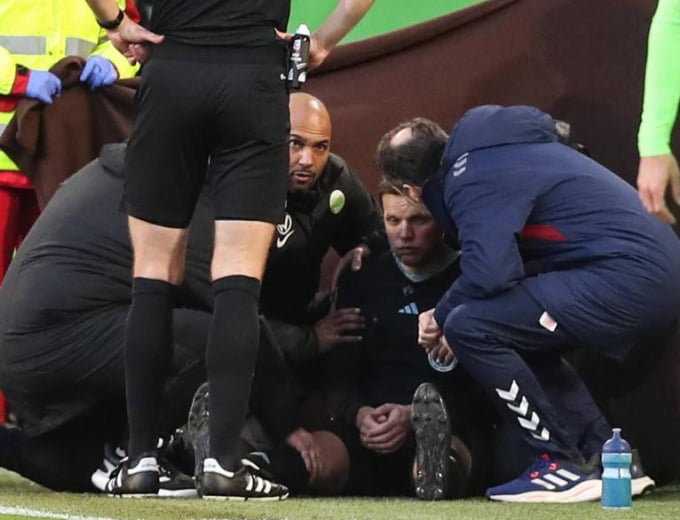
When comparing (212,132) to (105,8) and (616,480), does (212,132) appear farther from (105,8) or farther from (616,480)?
(616,480)

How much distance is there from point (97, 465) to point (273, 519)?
3.82 feet

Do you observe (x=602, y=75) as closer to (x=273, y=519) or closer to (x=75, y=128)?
(x=75, y=128)

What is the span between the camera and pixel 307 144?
493 centimetres

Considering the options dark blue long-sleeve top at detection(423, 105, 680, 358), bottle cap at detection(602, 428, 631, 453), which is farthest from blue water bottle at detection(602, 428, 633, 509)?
dark blue long-sleeve top at detection(423, 105, 680, 358)

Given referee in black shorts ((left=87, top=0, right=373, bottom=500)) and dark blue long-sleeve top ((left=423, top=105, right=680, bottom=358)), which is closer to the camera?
referee in black shorts ((left=87, top=0, right=373, bottom=500))

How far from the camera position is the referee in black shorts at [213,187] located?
13.0 feet

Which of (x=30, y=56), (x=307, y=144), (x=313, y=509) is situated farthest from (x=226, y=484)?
(x=30, y=56)

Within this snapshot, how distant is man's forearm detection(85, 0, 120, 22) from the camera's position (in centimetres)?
421

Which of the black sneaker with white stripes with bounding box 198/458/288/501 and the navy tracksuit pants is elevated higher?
the navy tracksuit pants

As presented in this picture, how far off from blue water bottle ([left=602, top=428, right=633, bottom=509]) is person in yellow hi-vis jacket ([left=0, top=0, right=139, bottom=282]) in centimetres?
221

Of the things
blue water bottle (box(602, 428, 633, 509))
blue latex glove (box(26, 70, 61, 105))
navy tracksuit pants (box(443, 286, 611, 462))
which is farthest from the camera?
blue latex glove (box(26, 70, 61, 105))

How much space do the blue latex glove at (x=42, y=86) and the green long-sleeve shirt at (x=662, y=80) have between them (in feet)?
7.94

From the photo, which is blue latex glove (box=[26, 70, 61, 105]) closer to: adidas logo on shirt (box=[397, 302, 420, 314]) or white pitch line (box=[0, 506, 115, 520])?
adidas logo on shirt (box=[397, 302, 420, 314])

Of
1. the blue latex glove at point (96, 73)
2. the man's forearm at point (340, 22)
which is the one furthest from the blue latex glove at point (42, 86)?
the man's forearm at point (340, 22)
